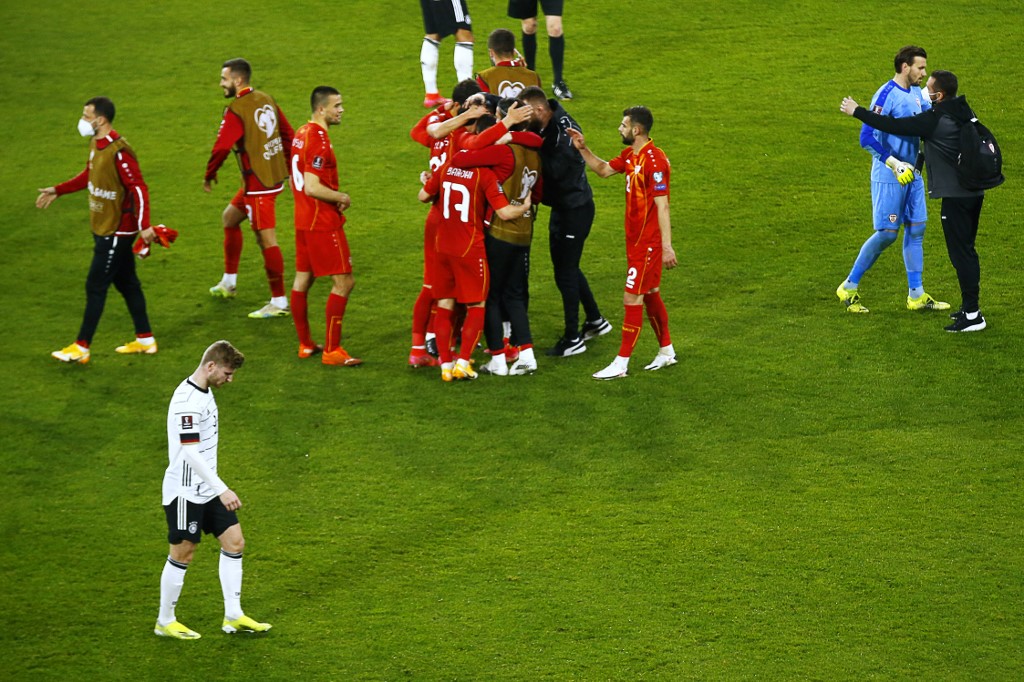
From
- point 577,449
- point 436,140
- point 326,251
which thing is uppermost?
point 436,140

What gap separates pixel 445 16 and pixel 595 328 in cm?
512

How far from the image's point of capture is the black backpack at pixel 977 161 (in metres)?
9.86

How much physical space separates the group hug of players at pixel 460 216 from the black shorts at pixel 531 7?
4031 mm

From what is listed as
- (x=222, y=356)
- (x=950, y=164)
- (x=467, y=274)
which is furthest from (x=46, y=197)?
(x=950, y=164)

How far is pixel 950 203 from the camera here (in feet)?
33.1

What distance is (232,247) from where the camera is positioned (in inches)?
454

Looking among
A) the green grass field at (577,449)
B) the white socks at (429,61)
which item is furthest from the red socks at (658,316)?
the white socks at (429,61)

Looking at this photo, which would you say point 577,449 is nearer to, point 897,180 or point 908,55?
point 897,180

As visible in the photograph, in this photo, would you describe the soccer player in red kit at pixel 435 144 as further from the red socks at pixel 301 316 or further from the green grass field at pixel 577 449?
the red socks at pixel 301 316

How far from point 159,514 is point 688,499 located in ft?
11.4

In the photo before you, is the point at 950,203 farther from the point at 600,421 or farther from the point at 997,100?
the point at 997,100

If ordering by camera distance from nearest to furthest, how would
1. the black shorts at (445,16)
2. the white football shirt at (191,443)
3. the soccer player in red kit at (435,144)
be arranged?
the white football shirt at (191,443) → the soccer player in red kit at (435,144) → the black shorts at (445,16)

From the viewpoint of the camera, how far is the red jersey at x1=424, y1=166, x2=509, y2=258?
9.45 m

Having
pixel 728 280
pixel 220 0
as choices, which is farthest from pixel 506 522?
pixel 220 0
